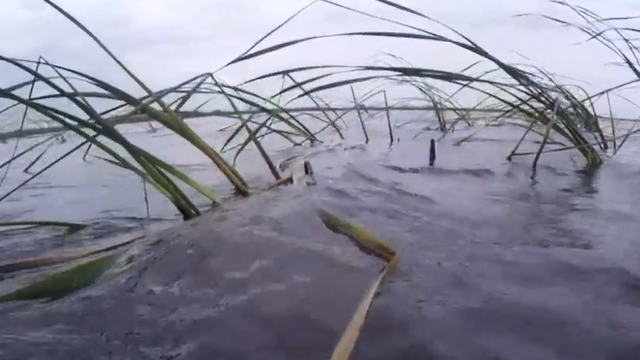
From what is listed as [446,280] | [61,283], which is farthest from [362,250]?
[61,283]

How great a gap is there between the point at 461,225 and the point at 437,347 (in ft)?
1.59

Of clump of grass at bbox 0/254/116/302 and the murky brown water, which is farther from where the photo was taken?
clump of grass at bbox 0/254/116/302

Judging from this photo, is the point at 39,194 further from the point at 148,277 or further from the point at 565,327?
the point at 565,327

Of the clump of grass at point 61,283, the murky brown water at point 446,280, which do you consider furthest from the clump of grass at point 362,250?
the clump of grass at point 61,283

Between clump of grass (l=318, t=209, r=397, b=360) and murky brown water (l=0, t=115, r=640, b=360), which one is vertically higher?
clump of grass (l=318, t=209, r=397, b=360)

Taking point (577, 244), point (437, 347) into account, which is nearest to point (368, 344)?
point (437, 347)

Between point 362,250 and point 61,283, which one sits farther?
point 362,250

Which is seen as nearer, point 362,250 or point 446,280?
point 446,280

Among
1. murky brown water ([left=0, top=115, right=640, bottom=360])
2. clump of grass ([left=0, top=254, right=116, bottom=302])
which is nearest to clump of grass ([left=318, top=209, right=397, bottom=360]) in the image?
murky brown water ([left=0, top=115, right=640, bottom=360])

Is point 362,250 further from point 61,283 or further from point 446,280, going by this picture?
point 61,283

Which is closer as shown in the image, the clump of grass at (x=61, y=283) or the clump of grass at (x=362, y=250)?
the clump of grass at (x=362, y=250)

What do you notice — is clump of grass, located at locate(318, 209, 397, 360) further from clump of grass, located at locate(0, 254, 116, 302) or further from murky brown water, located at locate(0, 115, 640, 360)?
clump of grass, located at locate(0, 254, 116, 302)

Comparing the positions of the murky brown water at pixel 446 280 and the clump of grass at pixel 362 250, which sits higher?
the clump of grass at pixel 362 250

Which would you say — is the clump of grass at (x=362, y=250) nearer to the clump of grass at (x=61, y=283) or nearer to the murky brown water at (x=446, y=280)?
the murky brown water at (x=446, y=280)
